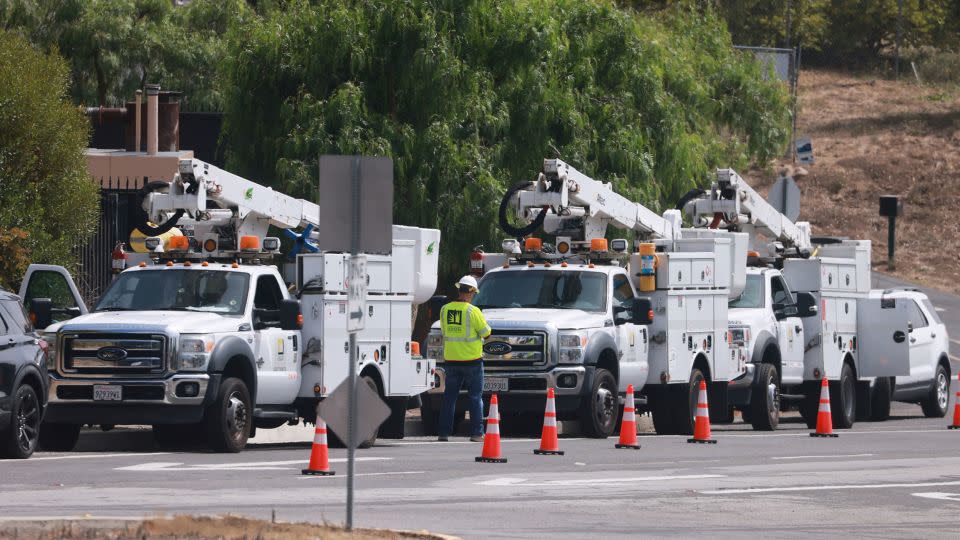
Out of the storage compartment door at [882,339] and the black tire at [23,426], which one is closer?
the black tire at [23,426]

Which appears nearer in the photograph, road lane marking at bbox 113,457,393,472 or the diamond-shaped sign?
the diamond-shaped sign

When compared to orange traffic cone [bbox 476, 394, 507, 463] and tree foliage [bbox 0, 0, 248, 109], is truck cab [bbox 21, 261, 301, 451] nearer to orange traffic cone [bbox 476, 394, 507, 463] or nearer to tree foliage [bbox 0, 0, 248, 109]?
orange traffic cone [bbox 476, 394, 507, 463]

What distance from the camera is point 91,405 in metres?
19.0

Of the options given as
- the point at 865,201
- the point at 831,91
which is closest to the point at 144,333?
the point at 865,201

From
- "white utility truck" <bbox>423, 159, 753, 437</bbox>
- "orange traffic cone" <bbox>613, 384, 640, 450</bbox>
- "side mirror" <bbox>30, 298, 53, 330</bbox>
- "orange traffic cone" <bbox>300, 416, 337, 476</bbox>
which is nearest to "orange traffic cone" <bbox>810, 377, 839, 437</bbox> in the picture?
"white utility truck" <bbox>423, 159, 753, 437</bbox>

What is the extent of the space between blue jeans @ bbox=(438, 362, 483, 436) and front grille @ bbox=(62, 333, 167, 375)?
3.80 m

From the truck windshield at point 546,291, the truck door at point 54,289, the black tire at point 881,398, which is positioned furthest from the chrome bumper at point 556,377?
the black tire at point 881,398

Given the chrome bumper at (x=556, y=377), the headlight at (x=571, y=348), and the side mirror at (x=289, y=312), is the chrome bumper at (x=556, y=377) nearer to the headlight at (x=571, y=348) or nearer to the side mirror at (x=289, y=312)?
the headlight at (x=571, y=348)

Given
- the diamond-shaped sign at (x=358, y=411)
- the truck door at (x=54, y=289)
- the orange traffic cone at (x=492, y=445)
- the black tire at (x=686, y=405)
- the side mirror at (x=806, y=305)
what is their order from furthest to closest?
the side mirror at (x=806, y=305) < the black tire at (x=686, y=405) < the truck door at (x=54, y=289) < the orange traffic cone at (x=492, y=445) < the diamond-shaped sign at (x=358, y=411)

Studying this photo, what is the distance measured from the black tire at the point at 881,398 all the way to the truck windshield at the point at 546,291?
881cm

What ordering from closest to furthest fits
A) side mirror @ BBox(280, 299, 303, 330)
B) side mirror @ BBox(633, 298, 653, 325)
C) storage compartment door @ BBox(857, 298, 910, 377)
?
side mirror @ BBox(280, 299, 303, 330) < side mirror @ BBox(633, 298, 653, 325) < storage compartment door @ BBox(857, 298, 910, 377)

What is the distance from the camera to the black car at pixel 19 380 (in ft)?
57.0

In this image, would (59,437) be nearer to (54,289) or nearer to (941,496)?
(54,289)

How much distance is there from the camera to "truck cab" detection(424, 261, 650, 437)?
72.4 feet
